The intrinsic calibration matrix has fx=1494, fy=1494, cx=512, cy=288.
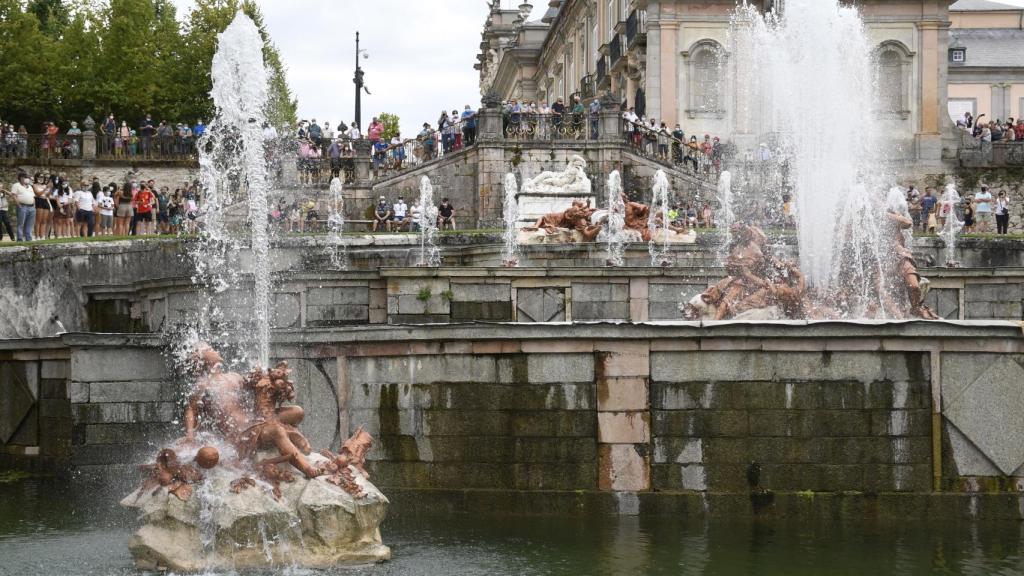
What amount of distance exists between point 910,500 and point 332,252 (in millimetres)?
14311

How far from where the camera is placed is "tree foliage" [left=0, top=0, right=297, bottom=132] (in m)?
47.1

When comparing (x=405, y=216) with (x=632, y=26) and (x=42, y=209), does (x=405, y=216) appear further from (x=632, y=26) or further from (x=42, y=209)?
(x=632, y=26)

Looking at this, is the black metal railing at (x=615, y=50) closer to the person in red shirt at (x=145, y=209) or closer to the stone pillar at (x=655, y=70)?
the stone pillar at (x=655, y=70)

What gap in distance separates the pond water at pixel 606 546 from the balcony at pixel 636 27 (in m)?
31.6

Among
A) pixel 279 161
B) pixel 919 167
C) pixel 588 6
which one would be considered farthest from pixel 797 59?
pixel 588 6

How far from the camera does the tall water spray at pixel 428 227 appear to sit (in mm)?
25859

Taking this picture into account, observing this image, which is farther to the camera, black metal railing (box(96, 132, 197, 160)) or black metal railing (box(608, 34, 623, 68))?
black metal railing (box(608, 34, 623, 68))

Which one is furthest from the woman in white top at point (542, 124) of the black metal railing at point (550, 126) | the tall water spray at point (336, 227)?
the tall water spray at point (336, 227)

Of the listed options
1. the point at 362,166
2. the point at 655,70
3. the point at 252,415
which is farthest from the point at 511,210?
the point at 252,415

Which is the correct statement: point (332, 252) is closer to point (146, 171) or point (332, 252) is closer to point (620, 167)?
point (620, 167)

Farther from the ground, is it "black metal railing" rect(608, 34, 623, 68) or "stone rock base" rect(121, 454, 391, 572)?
"black metal railing" rect(608, 34, 623, 68)

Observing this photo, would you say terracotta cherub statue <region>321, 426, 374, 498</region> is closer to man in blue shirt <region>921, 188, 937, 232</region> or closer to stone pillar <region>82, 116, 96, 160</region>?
man in blue shirt <region>921, 188, 937, 232</region>

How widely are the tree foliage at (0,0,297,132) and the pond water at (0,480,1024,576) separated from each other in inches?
1405

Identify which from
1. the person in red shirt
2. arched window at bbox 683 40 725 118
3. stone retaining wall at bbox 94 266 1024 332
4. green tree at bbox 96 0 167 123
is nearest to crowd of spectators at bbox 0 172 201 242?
the person in red shirt
